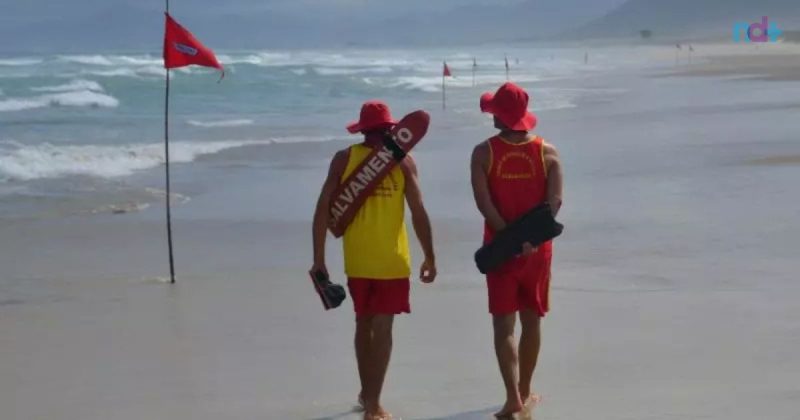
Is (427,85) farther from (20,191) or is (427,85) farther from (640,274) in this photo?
(640,274)

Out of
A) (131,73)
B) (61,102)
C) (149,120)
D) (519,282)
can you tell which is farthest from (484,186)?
(131,73)

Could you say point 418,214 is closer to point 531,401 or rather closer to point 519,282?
point 519,282

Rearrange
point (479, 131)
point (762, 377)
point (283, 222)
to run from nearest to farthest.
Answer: point (762, 377) → point (283, 222) → point (479, 131)

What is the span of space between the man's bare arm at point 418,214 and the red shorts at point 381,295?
15 cm

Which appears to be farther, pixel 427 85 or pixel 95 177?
pixel 427 85

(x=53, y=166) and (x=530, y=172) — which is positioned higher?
(x=530, y=172)

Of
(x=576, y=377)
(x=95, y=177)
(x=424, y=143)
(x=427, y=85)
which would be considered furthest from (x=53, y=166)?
(x=427, y=85)

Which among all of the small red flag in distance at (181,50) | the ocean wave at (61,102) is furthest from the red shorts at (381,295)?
the ocean wave at (61,102)

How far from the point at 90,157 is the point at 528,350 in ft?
47.7

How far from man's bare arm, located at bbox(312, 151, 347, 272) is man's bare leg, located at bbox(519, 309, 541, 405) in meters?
0.89

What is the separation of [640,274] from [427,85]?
39283 mm

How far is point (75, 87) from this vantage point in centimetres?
4653

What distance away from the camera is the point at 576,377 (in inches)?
249

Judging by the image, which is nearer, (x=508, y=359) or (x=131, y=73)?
(x=508, y=359)
